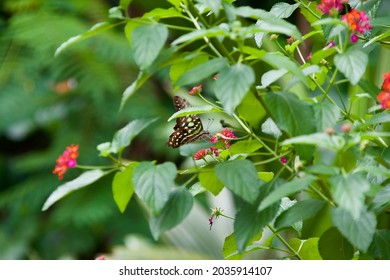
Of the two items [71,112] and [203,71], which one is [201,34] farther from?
[71,112]

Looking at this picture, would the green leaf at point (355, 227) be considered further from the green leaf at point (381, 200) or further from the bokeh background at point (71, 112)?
the bokeh background at point (71, 112)

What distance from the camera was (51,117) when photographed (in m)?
2.38

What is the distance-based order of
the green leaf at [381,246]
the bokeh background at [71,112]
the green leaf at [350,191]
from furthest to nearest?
the bokeh background at [71,112] < the green leaf at [381,246] < the green leaf at [350,191]

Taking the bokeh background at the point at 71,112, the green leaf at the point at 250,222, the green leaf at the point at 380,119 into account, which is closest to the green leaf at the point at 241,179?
the green leaf at the point at 250,222

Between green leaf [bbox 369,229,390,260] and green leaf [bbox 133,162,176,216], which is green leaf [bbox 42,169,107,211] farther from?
green leaf [bbox 369,229,390,260]

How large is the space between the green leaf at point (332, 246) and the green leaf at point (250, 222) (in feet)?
0.25

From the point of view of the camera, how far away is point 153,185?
0.44 meters

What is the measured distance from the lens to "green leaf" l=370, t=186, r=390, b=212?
0.47 metres

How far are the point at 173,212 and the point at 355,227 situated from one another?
113 millimetres

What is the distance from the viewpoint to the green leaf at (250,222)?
18.1 inches

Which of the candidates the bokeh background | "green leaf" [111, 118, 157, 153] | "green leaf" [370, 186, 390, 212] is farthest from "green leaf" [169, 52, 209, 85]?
the bokeh background
